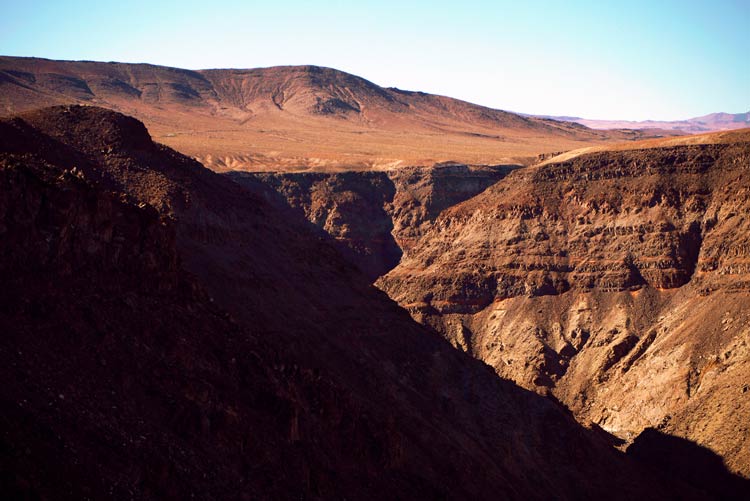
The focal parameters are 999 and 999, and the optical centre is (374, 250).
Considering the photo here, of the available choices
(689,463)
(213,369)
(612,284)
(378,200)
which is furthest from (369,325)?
(378,200)

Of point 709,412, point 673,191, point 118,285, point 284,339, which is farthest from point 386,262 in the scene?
point 118,285

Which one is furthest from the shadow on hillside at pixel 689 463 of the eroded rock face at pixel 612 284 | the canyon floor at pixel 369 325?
the eroded rock face at pixel 612 284

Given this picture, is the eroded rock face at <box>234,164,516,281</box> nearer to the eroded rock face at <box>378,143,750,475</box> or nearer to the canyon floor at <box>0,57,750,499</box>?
the canyon floor at <box>0,57,750,499</box>

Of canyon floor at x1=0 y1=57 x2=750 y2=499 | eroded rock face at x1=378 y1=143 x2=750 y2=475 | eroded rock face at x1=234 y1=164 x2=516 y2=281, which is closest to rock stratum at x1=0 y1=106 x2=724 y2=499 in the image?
canyon floor at x1=0 y1=57 x2=750 y2=499

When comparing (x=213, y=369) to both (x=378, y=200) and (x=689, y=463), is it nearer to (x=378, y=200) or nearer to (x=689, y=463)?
(x=689, y=463)

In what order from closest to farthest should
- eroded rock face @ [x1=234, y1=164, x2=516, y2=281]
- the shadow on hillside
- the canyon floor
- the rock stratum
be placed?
the rock stratum < the canyon floor < the shadow on hillside < eroded rock face @ [x1=234, y1=164, x2=516, y2=281]

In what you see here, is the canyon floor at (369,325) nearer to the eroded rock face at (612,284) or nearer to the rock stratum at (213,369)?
the rock stratum at (213,369)
